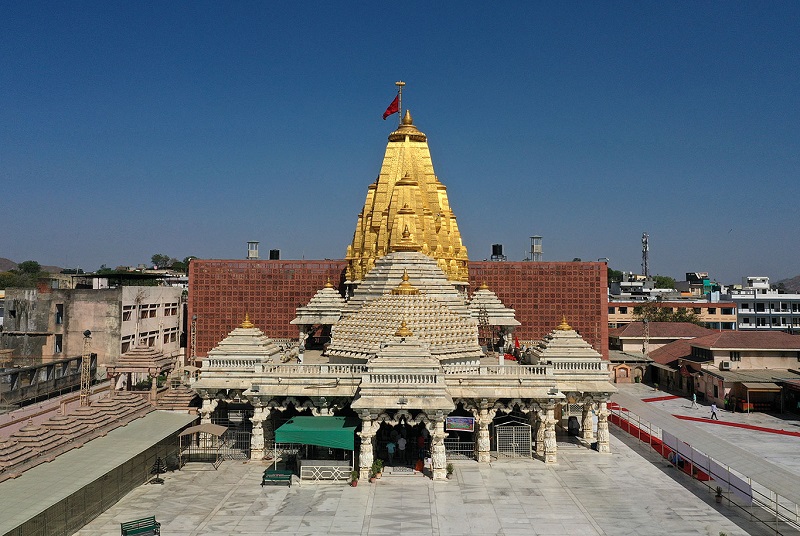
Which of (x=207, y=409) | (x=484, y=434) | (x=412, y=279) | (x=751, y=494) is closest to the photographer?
(x=751, y=494)

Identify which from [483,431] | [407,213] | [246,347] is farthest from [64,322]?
[483,431]

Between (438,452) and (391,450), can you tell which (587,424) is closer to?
(438,452)

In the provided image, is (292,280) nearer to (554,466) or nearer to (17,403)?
(17,403)

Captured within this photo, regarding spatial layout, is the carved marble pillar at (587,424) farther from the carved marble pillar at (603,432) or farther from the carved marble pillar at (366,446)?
the carved marble pillar at (366,446)

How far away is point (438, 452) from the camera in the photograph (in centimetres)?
2652

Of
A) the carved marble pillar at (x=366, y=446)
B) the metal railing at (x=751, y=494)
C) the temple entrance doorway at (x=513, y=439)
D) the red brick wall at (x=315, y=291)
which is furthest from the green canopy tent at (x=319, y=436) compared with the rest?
the red brick wall at (x=315, y=291)

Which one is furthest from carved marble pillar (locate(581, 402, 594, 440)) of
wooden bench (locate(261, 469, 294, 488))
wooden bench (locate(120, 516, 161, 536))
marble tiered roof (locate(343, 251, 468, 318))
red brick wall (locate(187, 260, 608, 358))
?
wooden bench (locate(120, 516, 161, 536))

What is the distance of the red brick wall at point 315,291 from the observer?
51.9 meters

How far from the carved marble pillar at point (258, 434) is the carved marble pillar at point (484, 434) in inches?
387

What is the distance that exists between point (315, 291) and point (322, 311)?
763 centimetres

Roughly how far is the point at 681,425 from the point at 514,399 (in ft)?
27.1

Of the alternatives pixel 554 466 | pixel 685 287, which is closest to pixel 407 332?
pixel 554 466

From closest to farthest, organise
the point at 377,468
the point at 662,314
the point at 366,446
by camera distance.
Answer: the point at 377,468 → the point at 366,446 → the point at 662,314

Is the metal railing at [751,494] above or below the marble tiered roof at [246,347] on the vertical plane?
below
